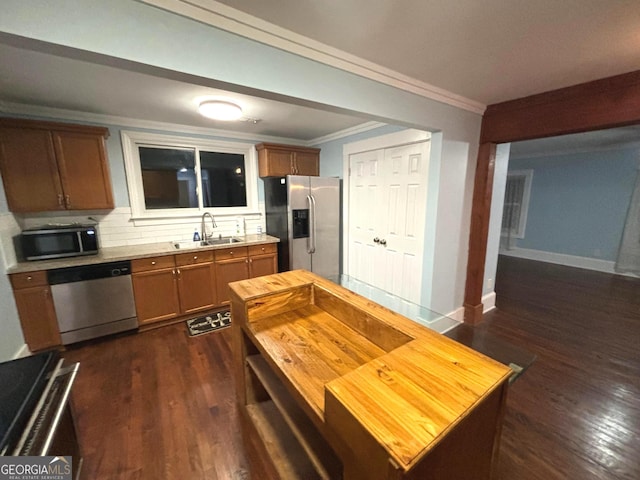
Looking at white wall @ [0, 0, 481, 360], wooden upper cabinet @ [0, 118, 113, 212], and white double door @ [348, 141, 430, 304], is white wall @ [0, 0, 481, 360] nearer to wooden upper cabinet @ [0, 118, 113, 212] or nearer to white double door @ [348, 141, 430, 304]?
white double door @ [348, 141, 430, 304]

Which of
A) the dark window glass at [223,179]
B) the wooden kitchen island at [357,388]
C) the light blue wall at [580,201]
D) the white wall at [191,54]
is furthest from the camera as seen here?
the light blue wall at [580,201]

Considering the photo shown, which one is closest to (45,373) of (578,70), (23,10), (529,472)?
(23,10)

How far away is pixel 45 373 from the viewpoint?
1019 mm

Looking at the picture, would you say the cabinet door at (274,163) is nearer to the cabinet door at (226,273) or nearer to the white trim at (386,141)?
the white trim at (386,141)

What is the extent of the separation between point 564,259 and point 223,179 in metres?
6.99

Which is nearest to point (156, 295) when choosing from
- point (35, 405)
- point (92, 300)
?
point (92, 300)

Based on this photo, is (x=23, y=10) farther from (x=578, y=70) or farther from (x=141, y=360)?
(x=578, y=70)

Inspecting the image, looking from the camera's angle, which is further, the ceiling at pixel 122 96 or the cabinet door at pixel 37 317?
the cabinet door at pixel 37 317

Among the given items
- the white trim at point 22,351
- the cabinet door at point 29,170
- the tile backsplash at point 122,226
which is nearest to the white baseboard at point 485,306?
the tile backsplash at point 122,226

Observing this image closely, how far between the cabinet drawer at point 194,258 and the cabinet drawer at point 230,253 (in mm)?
93

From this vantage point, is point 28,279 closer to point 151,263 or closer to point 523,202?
point 151,263

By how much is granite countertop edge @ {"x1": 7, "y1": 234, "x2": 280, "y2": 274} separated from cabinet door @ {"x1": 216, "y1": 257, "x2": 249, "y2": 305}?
210 mm

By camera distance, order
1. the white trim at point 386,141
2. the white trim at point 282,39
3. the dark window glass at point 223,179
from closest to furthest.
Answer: the white trim at point 282,39 < the white trim at point 386,141 < the dark window glass at point 223,179

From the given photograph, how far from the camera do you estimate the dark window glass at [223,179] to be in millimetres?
3617
